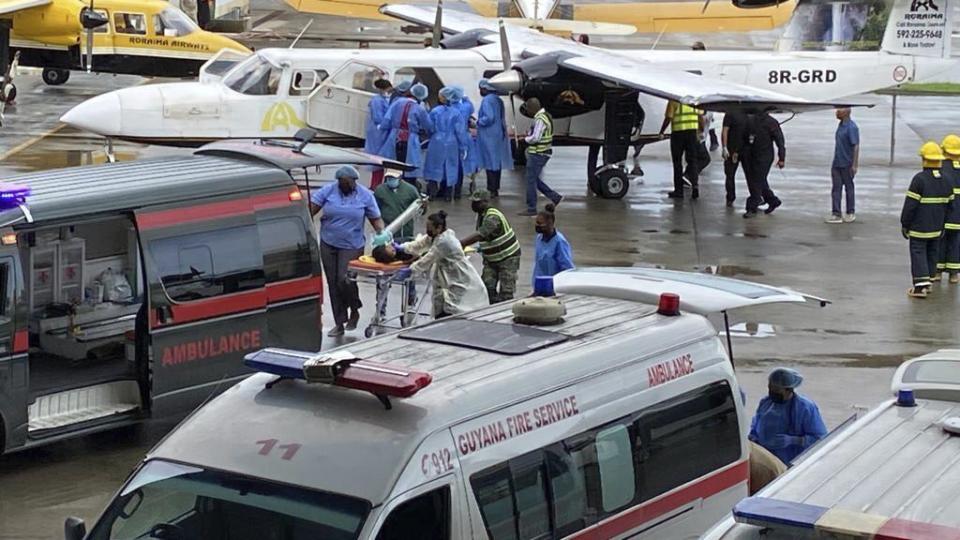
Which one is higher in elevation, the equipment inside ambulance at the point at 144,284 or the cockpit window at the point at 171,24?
the cockpit window at the point at 171,24

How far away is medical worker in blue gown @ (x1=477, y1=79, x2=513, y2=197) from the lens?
20.5m

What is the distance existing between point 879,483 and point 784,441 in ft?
12.9

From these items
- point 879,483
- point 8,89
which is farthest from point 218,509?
point 8,89

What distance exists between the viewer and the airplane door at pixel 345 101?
2066 centimetres

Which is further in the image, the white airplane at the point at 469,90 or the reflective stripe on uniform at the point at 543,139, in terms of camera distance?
the white airplane at the point at 469,90

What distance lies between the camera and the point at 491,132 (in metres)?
20.6

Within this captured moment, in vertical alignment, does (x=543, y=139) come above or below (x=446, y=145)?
above

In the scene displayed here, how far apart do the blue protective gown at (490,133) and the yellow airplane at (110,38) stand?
952cm

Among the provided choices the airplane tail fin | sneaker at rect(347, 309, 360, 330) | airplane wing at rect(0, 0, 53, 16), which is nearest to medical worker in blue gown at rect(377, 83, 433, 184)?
sneaker at rect(347, 309, 360, 330)

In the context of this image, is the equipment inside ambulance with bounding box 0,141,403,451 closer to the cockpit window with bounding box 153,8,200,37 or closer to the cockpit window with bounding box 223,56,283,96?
the cockpit window with bounding box 223,56,283,96

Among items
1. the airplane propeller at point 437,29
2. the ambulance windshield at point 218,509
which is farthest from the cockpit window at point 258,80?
the ambulance windshield at point 218,509

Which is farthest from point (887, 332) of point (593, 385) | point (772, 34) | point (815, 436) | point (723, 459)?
point (772, 34)

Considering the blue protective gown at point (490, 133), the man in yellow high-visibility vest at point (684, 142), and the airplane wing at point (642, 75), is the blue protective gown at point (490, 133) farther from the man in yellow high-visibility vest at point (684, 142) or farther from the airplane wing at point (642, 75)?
the man in yellow high-visibility vest at point (684, 142)

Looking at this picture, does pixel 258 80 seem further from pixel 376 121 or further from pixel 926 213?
pixel 926 213
